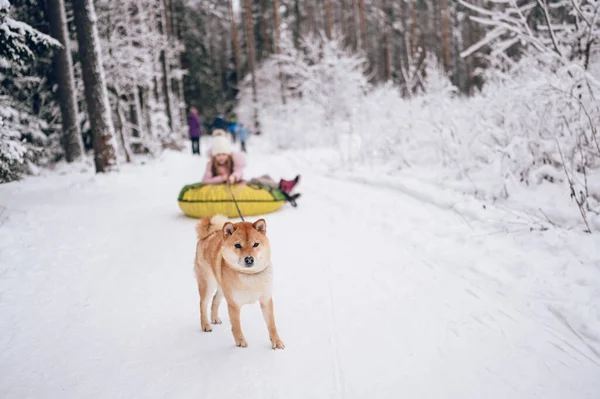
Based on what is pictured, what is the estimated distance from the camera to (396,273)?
382cm

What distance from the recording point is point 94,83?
336 inches

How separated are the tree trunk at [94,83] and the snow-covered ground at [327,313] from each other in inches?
132

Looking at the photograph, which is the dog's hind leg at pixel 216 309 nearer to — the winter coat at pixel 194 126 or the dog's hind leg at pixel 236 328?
the dog's hind leg at pixel 236 328

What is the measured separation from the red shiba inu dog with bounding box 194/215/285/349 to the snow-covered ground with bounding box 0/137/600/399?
31 cm

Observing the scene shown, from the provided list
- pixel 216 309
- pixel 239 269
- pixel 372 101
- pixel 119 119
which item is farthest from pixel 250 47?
pixel 239 269

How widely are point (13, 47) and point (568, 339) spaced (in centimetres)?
680

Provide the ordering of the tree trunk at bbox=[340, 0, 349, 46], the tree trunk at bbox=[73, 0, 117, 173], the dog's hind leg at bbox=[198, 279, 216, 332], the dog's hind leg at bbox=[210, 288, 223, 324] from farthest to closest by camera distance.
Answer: the tree trunk at bbox=[340, 0, 349, 46] → the tree trunk at bbox=[73, 0, 117, 173] → the dog's hind leg at bbox=[210, 288, 223, 324] → the dog's hind leg at bbox=[198, 279, 216, 332]

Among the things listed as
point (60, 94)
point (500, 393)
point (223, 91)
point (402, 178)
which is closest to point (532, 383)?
point (500, 393)

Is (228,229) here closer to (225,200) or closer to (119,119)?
(225,200)

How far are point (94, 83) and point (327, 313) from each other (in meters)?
8.20

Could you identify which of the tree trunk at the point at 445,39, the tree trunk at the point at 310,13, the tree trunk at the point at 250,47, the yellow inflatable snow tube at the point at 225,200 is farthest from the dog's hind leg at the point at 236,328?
the tree trunk at the point at 310,13

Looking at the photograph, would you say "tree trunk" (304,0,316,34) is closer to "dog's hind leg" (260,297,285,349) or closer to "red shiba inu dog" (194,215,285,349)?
"red shiba inu dog" (194,215,285,349)

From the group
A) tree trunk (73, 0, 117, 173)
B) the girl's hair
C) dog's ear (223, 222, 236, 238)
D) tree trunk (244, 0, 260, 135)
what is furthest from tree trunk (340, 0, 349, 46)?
dog's ear (223, 222, 236, 238)

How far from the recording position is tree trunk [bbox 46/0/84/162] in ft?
31.7
